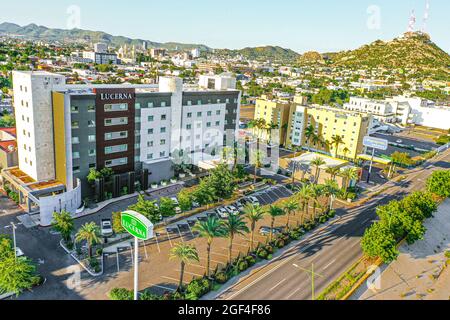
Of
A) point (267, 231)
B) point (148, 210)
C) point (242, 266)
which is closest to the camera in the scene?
point (242, 266)

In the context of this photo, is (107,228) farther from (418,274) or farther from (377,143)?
(377,143)

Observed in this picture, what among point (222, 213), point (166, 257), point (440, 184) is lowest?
point (166, 257)

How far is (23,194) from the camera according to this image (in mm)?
66312

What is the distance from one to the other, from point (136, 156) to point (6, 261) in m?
38.8

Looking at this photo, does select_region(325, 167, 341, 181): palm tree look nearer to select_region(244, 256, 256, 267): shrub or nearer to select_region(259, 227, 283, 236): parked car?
select_region(259, 227, 283, 236): parked car

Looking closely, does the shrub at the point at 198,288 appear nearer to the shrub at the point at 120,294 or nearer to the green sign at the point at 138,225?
the shrub at the point at 120,294

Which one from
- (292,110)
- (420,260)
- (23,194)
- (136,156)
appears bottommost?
(420,260)

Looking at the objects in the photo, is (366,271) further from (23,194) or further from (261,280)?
(23,194)

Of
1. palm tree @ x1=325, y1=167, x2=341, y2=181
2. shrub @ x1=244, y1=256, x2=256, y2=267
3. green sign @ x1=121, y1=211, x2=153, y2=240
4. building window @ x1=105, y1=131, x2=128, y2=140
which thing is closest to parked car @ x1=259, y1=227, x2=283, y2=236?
shrub @ x1=244, y1=256, x2=256, y2=267

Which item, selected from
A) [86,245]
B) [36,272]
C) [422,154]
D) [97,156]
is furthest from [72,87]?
[422,154]

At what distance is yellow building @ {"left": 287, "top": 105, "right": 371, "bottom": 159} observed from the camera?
365ft

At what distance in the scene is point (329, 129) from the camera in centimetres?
11719

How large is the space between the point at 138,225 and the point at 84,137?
120ft

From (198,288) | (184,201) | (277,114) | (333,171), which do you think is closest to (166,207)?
(184,201)
